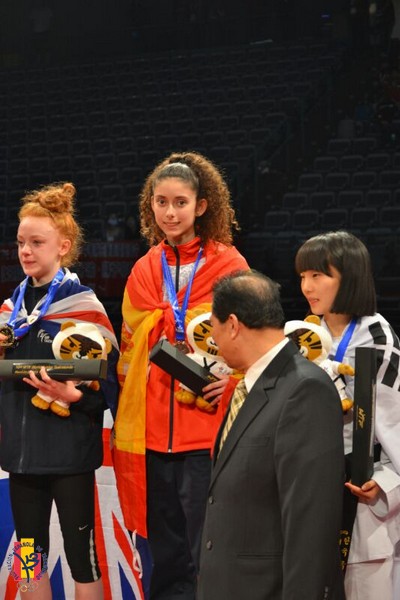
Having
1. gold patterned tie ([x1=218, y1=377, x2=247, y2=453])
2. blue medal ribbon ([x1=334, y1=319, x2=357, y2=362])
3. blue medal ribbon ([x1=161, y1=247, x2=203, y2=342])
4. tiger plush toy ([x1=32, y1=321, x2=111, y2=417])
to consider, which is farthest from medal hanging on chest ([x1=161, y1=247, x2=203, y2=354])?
gold patterned tie ([x1=218, y1=377, x2=247, y2=453])

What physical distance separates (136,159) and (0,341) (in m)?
8.51

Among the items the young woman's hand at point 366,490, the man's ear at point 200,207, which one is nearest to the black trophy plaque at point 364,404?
the young woman's hand at point 366,490

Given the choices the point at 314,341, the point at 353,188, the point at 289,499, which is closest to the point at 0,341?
the point at 314,341

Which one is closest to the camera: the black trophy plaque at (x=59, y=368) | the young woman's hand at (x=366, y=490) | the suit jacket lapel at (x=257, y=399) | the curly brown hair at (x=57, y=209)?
the suit jacket lapel at (x=257, y=399)

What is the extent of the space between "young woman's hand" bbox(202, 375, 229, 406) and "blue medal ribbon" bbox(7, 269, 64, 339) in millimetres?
600

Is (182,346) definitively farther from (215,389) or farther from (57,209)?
(57,209)

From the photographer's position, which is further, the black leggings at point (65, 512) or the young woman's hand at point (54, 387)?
the black leggings at point (65, 512)

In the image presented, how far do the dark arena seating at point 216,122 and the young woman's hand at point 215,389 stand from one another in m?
4.98

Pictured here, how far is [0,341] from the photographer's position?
2.65m

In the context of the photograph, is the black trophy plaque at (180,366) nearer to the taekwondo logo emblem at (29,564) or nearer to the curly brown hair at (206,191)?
the curly brown hair at (206,191)

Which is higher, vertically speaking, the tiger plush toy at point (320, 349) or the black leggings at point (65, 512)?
the tiger plush toy at point (320, 349)

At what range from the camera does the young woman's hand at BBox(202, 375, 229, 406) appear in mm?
2531

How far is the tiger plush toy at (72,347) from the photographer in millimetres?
2578

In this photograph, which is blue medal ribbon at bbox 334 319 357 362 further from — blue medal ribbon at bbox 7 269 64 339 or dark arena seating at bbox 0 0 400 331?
dark arena seating at bbox 0 0 400 331
